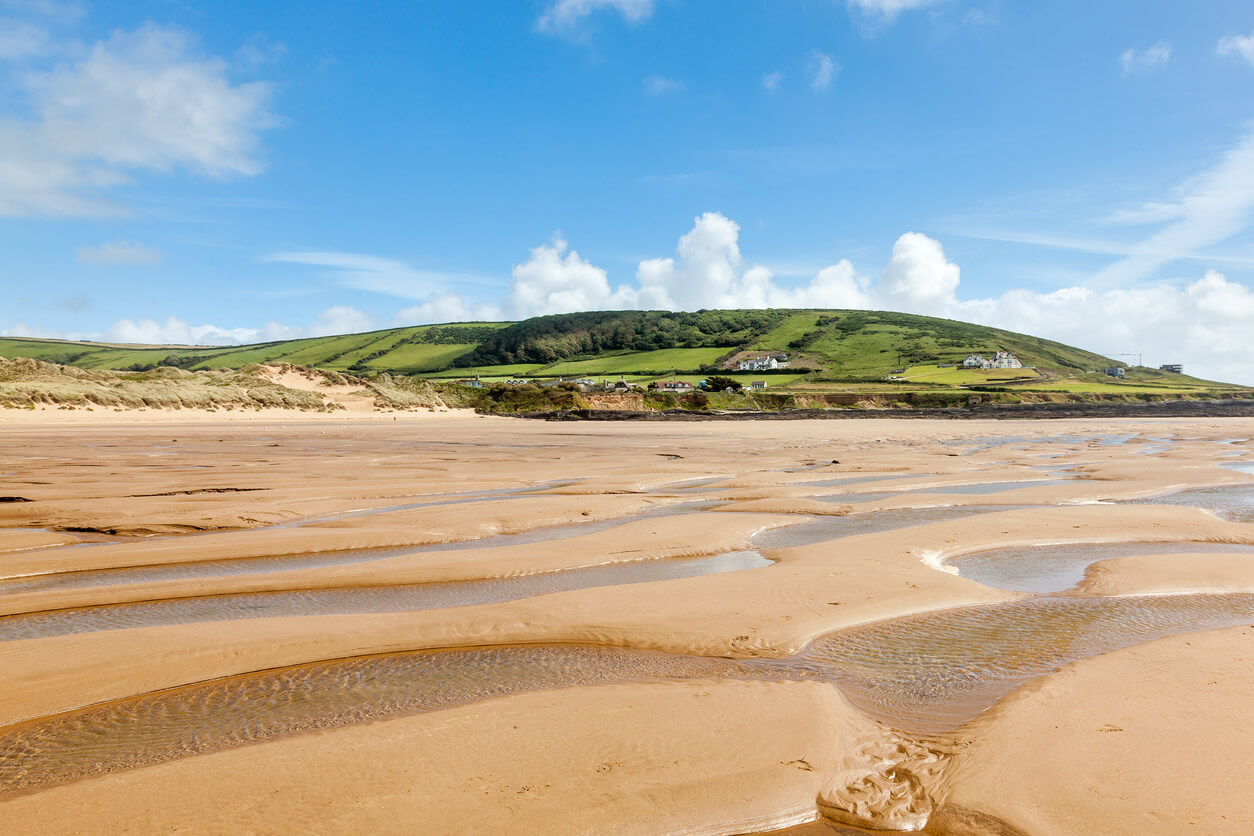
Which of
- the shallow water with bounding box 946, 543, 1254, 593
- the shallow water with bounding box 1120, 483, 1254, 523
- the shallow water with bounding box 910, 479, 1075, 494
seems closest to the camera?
the shallow water with bounding box 946, 543, 1254, 593

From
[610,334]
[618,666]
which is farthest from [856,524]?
[610,334]

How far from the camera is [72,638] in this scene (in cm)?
545

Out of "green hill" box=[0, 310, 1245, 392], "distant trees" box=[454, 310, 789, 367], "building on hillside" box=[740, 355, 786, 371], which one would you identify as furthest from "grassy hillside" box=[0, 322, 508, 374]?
"building on hillside" box=[740, 355, 786, 371]

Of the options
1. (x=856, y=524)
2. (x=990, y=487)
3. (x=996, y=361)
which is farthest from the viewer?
(x=996, y=361)

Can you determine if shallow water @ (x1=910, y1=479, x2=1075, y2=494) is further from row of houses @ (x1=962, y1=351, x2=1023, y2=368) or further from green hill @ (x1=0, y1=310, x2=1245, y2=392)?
row of houses @ (x1=962, y1=351, x2=1023, y2=368)

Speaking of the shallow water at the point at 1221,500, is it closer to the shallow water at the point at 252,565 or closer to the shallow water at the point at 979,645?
the shallow water at the point at 979,645

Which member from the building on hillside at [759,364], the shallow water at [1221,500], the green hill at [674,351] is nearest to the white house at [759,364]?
the building on hillside at [759,364]

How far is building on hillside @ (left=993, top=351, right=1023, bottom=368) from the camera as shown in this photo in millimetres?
124125

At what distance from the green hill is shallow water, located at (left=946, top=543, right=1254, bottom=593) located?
92.6 metres

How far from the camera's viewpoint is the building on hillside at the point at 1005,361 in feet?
407

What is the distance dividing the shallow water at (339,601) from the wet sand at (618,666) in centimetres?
5

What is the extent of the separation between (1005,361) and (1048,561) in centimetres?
13494

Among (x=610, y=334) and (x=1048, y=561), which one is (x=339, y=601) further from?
(x=610, y=334)

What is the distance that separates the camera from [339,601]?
22.3ft
